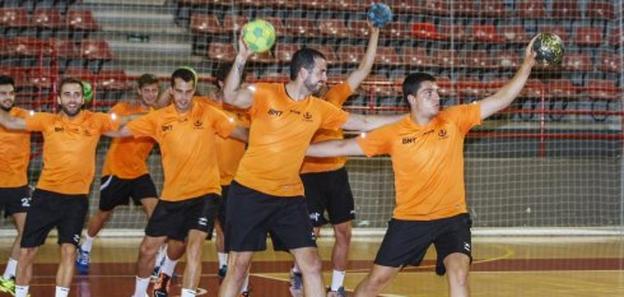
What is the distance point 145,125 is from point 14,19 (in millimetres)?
12116

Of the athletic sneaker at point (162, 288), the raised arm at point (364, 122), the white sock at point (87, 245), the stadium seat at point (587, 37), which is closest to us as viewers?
the raised arm at point (364, 122)

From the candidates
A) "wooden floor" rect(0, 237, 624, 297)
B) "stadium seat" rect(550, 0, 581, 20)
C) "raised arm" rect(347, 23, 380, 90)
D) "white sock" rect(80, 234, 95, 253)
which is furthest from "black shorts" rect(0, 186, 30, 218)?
"stadium seat" rect(550, 0, 581, 20)

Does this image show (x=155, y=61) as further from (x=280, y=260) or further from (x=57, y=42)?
(x=280, y=260)

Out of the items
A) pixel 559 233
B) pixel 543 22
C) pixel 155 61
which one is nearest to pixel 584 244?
pixel 559 233

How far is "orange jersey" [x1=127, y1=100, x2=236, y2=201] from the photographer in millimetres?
10070

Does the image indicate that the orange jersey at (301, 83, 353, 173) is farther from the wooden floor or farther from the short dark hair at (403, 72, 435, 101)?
the short dark hair at (403, 72, 435, 101)

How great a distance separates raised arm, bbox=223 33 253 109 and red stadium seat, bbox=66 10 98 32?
1390 cm

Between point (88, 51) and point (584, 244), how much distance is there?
9961 millimetres

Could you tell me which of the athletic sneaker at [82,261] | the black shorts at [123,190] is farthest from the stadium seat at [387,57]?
the athletic sneaker at [82,261]

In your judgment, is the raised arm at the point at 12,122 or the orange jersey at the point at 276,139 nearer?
the orange jersey at the point at 276,139

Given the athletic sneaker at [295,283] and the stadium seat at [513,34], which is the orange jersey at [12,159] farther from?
the stadium seat at [513,34]

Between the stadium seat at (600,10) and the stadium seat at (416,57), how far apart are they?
4205 millimetres

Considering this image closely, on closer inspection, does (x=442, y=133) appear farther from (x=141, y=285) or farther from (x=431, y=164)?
(x=141, y=285)

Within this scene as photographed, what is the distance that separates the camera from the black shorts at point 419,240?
8234 millimetres
